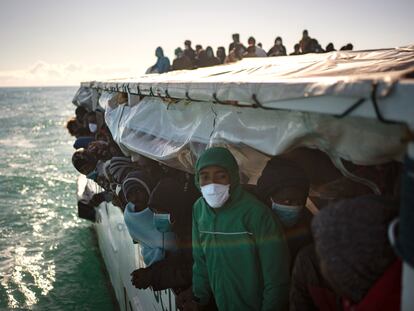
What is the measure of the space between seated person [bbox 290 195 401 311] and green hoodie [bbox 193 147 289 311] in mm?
860

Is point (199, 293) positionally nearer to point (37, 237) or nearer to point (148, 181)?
point (148, 181)

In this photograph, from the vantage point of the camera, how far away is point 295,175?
2.40 metres

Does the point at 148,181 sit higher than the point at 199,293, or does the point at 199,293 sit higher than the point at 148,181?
the point at 148,181

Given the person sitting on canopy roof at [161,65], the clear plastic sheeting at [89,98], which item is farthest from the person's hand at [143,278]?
the person sitting on canopy roof at [161,65]

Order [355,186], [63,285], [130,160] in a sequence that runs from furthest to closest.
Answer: [63,285], [130,160], [355,186]

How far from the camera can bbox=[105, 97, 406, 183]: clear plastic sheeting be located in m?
1.69

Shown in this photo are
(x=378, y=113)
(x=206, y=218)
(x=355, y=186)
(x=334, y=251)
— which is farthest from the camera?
(x=206, y=218)

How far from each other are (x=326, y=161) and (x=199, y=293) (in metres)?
1.36

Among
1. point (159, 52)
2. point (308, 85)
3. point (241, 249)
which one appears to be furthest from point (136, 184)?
point (159, 52)

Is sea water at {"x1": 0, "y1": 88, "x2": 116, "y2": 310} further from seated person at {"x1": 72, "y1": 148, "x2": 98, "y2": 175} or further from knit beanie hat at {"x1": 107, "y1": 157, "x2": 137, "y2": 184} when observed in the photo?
knit beanie hat at {"x1": 107, "y1": 157, "x2": 137, "y2": 184}

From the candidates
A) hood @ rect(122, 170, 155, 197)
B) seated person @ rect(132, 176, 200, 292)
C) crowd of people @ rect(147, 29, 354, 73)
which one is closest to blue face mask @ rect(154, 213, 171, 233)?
seated person @ rect(132, 176, 200, 292)

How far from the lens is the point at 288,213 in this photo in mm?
2428

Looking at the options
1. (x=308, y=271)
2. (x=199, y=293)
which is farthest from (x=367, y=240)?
(x=199, y=293)

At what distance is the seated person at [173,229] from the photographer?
10.2 ft
